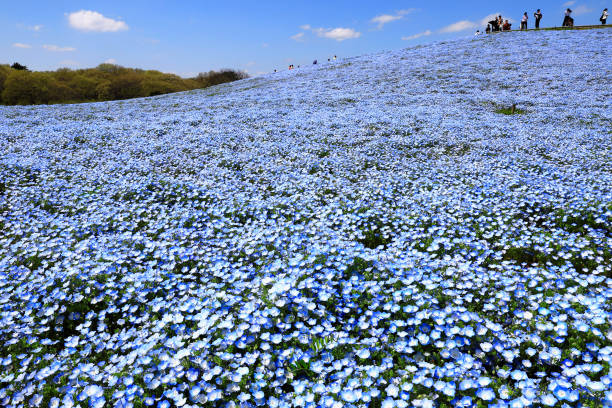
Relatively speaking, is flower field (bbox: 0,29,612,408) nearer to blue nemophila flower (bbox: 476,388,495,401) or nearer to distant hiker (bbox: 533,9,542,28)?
blue nemophila flower (bbox: 476,388,495,401)

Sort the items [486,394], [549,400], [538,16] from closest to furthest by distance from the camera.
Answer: [549,400], [486,394], [538,16]

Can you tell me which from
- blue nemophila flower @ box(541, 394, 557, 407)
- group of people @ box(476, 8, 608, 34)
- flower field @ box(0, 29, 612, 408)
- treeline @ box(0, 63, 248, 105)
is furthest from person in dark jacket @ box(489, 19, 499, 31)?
blue nemophila flower @ box(541, 394, 557, 407)

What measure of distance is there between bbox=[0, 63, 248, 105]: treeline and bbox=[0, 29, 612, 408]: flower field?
38.7m

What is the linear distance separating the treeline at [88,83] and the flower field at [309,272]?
1524 inches

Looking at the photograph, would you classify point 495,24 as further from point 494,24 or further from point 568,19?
point 568,19

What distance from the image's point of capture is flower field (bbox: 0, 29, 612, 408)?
10.1 ft

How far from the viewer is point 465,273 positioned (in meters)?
4.56

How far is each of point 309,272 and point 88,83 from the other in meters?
59.7

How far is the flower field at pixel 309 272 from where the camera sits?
3.07 meters

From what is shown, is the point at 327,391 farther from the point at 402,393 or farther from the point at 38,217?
the point at 38,217

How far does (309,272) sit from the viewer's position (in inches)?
173

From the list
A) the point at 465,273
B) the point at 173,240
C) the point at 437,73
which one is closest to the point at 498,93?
the point at 437,73

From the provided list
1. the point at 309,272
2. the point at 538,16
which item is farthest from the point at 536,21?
the point at 309,272

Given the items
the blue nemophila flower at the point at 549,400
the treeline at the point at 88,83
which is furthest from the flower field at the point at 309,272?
the treeline at the point at 88,83
